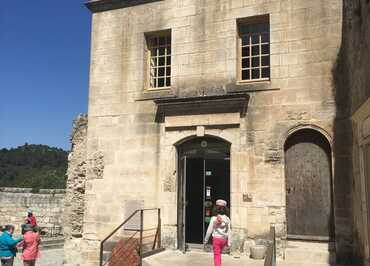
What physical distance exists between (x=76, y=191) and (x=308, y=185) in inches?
258

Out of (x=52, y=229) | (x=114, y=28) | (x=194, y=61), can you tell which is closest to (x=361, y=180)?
(x=194, y=61)

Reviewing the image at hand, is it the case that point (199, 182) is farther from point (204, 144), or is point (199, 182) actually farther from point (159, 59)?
point (159, 59)

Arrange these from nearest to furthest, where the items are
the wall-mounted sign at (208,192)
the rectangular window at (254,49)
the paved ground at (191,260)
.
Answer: the paved ground at (191,260) < the rectangular window at (254,49) < the wall-mounted sign at (208,192)

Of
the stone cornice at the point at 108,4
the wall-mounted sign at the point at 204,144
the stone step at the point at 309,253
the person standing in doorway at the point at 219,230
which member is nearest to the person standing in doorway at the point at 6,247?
the person standing in doorway at the point at 219,230

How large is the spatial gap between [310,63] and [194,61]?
9.27 ft

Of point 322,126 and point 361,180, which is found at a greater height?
point 322,126

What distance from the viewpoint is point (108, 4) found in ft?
39.8

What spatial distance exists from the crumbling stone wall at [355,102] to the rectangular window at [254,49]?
174cm

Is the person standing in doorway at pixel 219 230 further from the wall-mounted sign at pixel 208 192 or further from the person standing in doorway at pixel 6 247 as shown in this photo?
the person standing in doorway at pixel 6 247

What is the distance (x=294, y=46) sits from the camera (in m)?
9.83

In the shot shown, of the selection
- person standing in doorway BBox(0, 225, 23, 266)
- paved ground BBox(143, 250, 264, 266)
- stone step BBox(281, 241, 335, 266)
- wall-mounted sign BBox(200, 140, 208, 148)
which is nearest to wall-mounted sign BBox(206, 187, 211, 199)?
wall-mounted sign BBox(200, 140, 208, 148)

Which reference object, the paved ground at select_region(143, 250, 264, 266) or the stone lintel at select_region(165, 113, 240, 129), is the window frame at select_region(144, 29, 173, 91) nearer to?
the stone lintel at select_region(165, 113, 240, 129)

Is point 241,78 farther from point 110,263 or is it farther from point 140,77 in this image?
point 110,263

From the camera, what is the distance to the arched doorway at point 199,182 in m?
10.5
